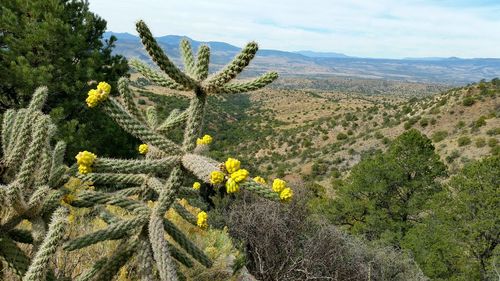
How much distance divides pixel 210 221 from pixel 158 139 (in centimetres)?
823

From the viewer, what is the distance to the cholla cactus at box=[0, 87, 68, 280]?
342 cm

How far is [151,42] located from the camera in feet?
9.89

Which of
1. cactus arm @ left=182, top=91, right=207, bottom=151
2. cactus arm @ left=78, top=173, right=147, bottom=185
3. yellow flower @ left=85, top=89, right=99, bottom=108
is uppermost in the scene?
yellow flower @ left=85, top=89, right=99, bottom=108

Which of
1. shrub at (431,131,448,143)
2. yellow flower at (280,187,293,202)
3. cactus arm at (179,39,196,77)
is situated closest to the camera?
yellow flower at (280,187,293,202)

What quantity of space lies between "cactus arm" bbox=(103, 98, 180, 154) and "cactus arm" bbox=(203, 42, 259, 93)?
565 millimetres

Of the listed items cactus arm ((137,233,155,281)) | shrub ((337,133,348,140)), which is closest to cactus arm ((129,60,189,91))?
cactus arm ((137,233,155,281))

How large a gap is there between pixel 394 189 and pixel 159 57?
19.9 meters

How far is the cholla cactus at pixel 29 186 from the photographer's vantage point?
3.42 meters

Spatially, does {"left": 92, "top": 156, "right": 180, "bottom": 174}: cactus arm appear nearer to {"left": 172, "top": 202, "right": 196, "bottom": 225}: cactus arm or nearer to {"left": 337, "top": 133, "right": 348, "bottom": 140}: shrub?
{"left": 172, "top": 202, "right": 196, "bottom": 225}: cactus arm

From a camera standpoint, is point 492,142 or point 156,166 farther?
point 492,142

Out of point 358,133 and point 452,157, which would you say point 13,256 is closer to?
point 452,157

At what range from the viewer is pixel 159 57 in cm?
312

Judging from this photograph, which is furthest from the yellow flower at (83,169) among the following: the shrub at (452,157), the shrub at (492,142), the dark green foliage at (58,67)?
the shrub at (492,142)

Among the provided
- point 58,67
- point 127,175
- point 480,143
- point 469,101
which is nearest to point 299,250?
point 127,175
